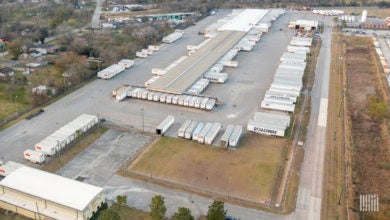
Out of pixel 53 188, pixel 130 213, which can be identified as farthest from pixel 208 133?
pixel 53 188

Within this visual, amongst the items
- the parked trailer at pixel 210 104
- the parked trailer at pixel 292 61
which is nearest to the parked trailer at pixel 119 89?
the parked trailer at pixel 210 104

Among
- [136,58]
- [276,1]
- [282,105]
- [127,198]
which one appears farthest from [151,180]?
[276,1]

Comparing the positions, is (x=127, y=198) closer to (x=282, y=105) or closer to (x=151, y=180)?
(x=151, y=180)

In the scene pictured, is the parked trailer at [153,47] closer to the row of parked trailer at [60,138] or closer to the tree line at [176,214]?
the row of parked trailer at [60,138]

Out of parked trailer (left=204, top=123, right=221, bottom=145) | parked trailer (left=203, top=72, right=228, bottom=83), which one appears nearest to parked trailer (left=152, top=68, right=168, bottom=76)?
parked trailer (left=203, top=72, right=228, bottom=83)

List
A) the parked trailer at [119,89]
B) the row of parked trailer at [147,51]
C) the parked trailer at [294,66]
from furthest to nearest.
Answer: the row of parked trailer at [147,51] → the parked trailer at [294,66] → the parked trailer at [119,89]

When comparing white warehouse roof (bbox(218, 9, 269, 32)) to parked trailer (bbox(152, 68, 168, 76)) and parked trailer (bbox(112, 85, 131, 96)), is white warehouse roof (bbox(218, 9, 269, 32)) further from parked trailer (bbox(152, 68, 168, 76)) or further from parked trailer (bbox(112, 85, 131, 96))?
parked trailer (bbox(112, 85, 131, 96))
